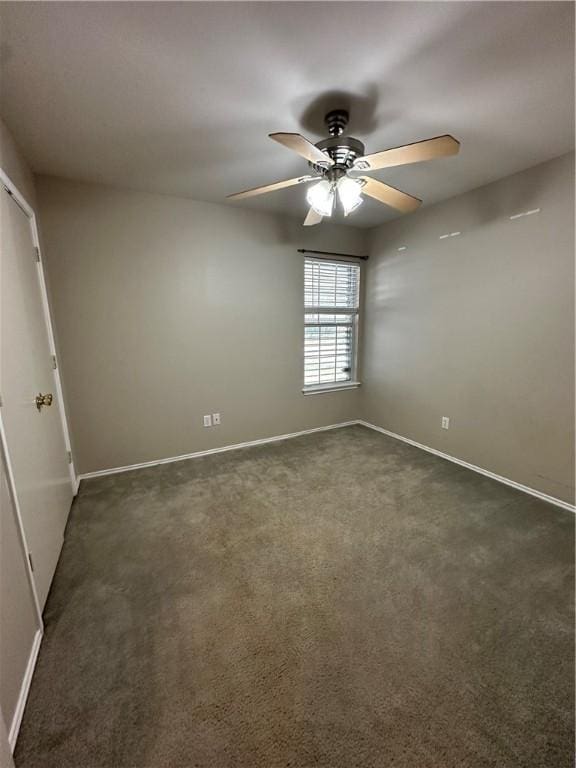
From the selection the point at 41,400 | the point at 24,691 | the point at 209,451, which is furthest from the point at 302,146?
the point at 209,451

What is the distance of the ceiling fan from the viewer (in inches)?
54.1

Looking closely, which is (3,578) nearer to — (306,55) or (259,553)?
(259,553)

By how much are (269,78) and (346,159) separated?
482mm

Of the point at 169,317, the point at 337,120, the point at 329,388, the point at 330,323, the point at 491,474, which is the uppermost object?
the point at 337,120

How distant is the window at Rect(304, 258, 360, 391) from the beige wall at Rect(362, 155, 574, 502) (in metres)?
0.40

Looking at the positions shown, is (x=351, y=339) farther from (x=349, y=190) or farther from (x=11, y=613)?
Answer: (x=11, y=613)

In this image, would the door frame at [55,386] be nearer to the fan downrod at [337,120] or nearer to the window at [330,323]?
the fan downrod at [337,120]

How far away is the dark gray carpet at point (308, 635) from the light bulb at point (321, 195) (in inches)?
78.3

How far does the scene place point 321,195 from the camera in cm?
176

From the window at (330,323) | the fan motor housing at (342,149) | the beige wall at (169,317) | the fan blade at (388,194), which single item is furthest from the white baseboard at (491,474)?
the fan motor housing at (342,149)

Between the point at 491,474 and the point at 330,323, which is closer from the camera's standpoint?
the point at 491,474

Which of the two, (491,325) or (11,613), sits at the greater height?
(491,325)

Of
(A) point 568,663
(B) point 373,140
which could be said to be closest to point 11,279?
(B) point 373,140

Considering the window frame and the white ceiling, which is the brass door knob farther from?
the window frame
